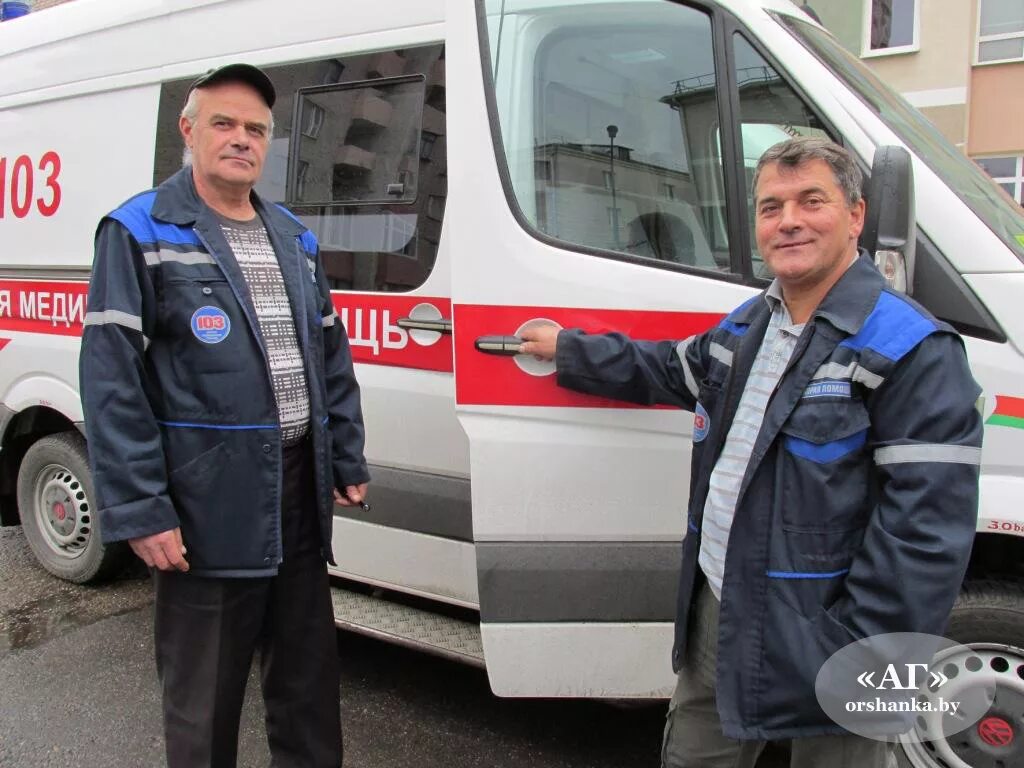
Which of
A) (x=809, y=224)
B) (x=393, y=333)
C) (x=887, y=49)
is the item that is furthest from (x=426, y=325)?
(x=887, y=49)

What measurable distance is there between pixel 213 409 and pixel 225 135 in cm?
63

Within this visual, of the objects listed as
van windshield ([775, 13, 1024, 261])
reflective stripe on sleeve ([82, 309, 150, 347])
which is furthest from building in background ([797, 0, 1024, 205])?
reflective stripe on sleeve ([82, 309, 150, 347])

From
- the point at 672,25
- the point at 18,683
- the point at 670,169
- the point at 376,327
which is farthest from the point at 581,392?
the point at 18,683

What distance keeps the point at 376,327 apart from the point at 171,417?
92 centimetres

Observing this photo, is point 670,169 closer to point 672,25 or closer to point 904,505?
point 672,25

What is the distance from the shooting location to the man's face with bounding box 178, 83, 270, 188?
6.35 feet

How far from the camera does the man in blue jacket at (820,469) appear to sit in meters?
1.40

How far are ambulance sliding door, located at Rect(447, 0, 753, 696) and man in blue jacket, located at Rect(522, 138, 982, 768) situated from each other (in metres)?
0.44

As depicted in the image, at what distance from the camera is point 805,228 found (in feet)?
5.10

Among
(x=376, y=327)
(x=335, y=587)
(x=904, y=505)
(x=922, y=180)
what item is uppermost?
(x=922, y=180)

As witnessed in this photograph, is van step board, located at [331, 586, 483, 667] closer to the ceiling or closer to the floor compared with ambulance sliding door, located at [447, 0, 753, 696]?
closer to the floor

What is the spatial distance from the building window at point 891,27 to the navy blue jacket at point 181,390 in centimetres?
1387

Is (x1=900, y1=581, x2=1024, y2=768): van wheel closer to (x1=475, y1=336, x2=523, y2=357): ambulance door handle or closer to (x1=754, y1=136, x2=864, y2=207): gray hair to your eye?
(x1=754, y1=136, x2=864, y2=207): gray hair

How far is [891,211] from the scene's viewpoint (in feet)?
5.79
